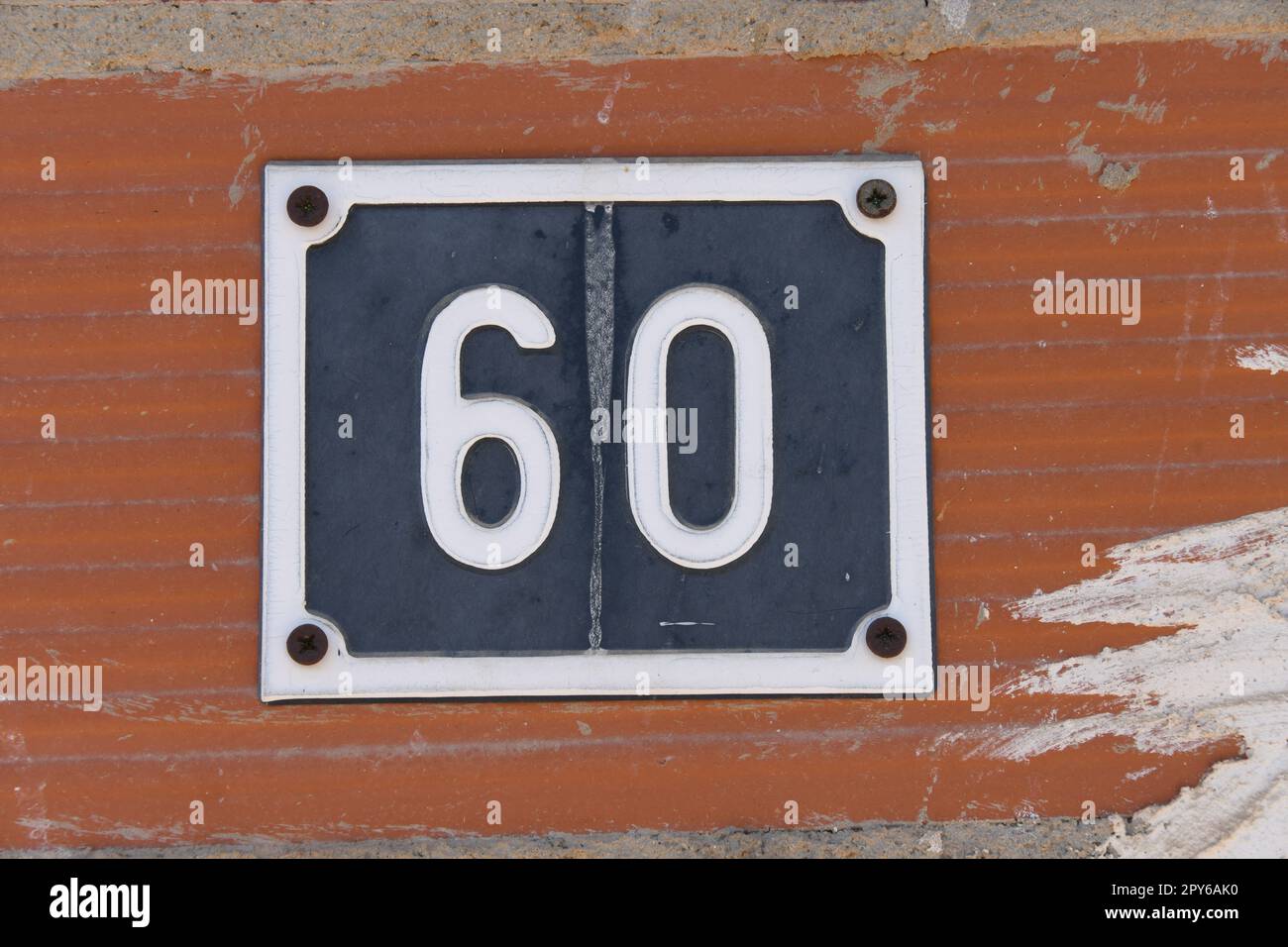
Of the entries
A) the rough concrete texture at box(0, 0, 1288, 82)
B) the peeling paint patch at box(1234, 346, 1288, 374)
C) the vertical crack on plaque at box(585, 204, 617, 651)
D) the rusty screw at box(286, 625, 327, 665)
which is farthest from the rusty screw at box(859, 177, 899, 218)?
the rusty screw at box(286, 625, 327, 665)

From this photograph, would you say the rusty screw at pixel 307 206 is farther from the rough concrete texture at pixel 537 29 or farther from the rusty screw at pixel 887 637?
the rusty screw at pixel 887 637

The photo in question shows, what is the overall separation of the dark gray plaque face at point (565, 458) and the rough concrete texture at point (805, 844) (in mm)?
529

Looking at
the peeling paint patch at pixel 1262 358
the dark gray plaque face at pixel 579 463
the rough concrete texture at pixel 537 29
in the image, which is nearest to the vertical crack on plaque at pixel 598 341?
the dark gray plaque face at pixel 579 463

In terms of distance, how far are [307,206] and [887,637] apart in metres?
1.89

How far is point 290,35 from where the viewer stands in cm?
219

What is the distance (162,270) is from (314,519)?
0.79 meters

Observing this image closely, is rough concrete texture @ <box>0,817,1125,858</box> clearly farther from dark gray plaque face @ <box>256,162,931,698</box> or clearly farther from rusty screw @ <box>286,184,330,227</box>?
rusty screw @ <box>286,184,330,227</box>

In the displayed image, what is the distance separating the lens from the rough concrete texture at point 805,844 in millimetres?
2211

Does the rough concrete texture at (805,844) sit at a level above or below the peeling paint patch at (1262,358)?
below

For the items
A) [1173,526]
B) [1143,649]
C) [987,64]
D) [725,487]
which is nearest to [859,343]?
[725,487]

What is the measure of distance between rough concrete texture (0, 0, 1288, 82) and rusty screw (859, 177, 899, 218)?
370mm

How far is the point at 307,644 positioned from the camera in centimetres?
214

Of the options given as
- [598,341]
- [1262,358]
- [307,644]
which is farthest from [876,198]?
[307,644]

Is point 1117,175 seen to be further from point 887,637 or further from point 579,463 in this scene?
point 579,463
